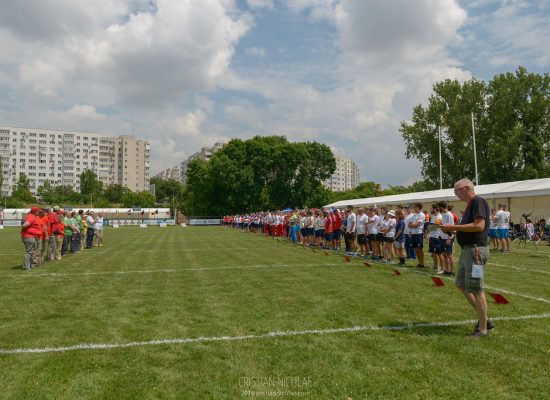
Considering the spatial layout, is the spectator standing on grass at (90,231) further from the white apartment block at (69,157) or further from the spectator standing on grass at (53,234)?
the white apartment block at (69,157)

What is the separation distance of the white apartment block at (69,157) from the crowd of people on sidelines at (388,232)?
11480 cm

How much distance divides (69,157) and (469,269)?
14592 cm

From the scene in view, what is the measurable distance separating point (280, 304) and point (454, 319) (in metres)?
2.87

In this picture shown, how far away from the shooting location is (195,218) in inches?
3123

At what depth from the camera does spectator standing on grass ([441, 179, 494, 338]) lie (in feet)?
19.5

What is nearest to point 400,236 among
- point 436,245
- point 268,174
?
point 436,245

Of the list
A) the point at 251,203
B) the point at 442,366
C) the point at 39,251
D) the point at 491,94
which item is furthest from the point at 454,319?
the point at 251,203

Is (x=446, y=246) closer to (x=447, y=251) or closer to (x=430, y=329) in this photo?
(x=447, y=251)

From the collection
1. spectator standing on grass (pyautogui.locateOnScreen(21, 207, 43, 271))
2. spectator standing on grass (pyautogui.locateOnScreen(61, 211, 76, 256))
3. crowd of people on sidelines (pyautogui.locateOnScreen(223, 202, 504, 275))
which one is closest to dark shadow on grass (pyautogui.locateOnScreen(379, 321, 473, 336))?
crowd of people on sidelines (pyautogui.locateOnScreen(223, 202, 504, 275))

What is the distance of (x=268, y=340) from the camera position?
589 cm

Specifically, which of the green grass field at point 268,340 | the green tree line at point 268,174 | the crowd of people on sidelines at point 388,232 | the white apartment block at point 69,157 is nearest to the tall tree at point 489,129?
the green tree line at point 268,174

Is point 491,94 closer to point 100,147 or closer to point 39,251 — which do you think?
point 39,251

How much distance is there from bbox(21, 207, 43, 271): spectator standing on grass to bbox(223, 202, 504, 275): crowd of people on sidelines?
1093 cm

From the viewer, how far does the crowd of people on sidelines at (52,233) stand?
13.6m
